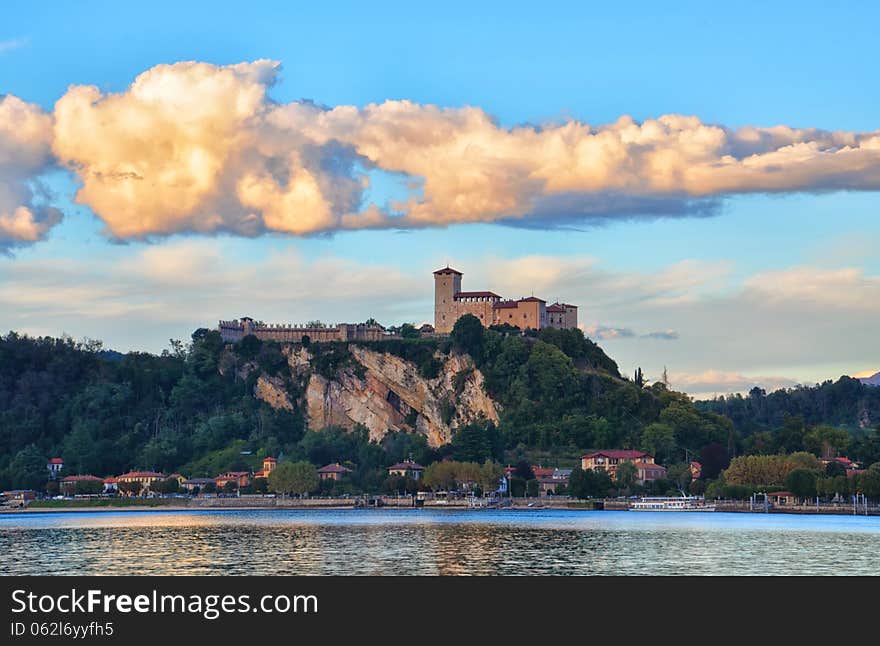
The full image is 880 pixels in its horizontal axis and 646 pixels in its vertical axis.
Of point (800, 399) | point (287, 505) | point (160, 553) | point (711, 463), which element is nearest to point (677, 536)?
point (160, 553)

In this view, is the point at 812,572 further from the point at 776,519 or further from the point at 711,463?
the point at 711,463

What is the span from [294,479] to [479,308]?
3333 cm

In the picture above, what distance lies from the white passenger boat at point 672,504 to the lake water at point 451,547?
17.0 metres

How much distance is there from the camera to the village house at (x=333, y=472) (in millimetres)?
137000

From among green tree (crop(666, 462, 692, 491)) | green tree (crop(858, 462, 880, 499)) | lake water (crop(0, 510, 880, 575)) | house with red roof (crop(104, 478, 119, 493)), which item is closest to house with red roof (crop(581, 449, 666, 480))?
green tree (crop(666, 462, 692, 491))

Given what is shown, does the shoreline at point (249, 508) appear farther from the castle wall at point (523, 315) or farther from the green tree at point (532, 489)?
the castle wall at point (523, 315)

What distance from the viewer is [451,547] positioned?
63.8 metres

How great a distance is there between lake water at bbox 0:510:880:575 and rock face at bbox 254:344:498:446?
47934 millimetres

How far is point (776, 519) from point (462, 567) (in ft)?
175

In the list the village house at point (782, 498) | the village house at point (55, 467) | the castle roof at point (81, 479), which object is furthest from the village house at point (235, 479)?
the village house at point (782, 498)

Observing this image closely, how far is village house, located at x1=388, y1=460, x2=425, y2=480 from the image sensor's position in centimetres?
13444

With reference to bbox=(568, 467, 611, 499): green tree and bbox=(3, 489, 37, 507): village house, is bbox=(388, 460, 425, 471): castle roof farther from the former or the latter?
bbox=(3, 489, 37, 507): village house

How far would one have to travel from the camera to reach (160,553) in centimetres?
6012

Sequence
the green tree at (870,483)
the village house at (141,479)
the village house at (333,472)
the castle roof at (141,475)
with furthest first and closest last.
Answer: the castle roof at (141,475) → the village house at (141,479) → the village house at (333,472) → the green tree at (870,483)
